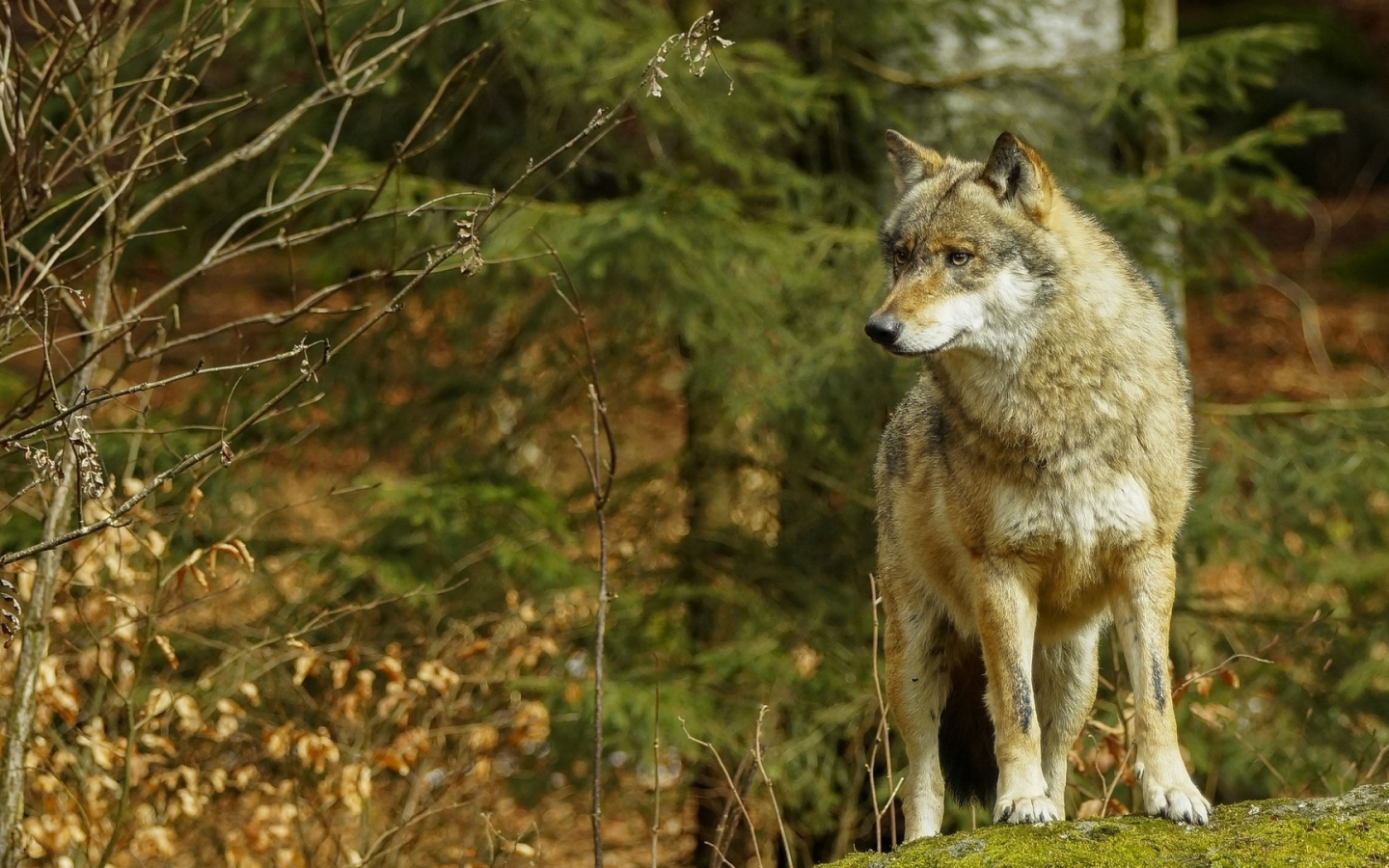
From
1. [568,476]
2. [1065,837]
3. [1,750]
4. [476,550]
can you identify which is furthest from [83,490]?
[568,476]

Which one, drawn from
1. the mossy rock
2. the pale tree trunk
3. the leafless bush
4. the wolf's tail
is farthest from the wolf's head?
the pale tree trunk

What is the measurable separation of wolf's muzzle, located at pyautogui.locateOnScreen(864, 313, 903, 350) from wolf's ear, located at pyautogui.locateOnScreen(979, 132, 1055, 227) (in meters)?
0.67

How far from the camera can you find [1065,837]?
3645 mm

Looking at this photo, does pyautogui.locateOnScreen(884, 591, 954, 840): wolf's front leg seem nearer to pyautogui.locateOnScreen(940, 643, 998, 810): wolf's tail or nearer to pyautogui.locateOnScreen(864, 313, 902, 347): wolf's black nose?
pyautogui.locateOnScreen(940, 643, 998, 810): wolf's tail

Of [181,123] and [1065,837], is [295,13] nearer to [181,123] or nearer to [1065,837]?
[181,123]

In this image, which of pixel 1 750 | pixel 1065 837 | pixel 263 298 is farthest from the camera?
pixel 263 298

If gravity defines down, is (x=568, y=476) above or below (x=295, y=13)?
below

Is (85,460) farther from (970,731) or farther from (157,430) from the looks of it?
(970,731)

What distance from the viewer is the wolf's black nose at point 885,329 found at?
4.33 m

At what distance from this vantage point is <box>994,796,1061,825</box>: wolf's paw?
4148mm

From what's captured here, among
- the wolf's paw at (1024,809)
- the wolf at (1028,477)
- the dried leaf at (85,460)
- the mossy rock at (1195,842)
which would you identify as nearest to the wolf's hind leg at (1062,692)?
the wolf at (1028,477)

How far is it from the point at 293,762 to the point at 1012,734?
4.94 meters

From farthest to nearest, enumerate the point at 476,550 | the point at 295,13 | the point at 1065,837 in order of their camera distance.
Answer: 1. the point at 295,13
2. the point at 476,550
3. the point at 1065,837

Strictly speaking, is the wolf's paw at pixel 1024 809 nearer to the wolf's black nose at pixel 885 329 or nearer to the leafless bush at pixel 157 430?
the wolf's black nose at pixel 885 329
